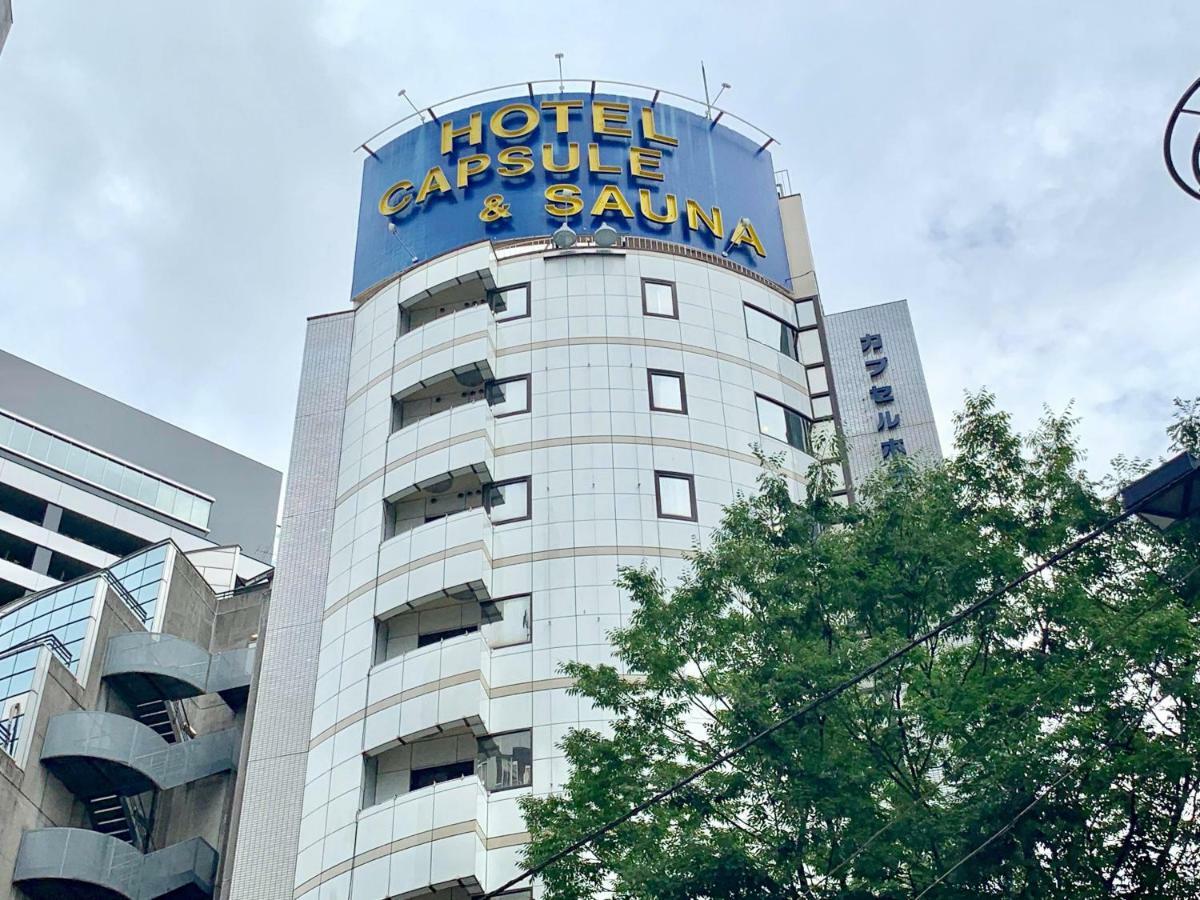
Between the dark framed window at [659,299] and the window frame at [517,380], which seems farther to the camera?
the dark framed window at [659,299]

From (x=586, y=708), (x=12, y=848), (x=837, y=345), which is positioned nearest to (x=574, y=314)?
(x=837, y=345)

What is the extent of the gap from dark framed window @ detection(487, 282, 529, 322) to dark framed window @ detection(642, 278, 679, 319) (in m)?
3.69

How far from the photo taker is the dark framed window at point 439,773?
1373 inches

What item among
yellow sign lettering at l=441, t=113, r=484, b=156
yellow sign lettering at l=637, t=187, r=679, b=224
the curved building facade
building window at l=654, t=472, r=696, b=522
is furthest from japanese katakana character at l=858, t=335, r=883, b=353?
yellow sign lettering at l=441, t=113, r=484, b=156

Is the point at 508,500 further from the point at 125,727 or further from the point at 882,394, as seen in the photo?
the point at 125,727

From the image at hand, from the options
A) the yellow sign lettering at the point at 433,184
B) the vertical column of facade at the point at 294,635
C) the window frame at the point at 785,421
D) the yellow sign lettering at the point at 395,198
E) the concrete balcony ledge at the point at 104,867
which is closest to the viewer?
the vertical column of facade at the point at 294,635

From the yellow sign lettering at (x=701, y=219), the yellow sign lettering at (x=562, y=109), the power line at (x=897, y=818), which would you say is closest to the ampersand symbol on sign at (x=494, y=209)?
the yellow sign lettering at (x=562, y=109)

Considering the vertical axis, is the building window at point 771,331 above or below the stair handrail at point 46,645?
above

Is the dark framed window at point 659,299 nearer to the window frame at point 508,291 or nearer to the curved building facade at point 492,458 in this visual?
the curved building facade at point 492,458

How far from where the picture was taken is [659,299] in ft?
144

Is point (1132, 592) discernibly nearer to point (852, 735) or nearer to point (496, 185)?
point (852, 735)

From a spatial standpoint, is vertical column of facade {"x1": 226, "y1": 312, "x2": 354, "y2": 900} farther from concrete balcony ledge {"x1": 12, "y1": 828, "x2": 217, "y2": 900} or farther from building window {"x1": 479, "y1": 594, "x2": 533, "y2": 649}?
building window {"x1": 479, "y1": 594, "x2": 533, "y2": 649}

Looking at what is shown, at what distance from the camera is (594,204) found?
46375 millimetres

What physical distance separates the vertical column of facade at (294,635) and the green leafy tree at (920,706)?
12.5m
